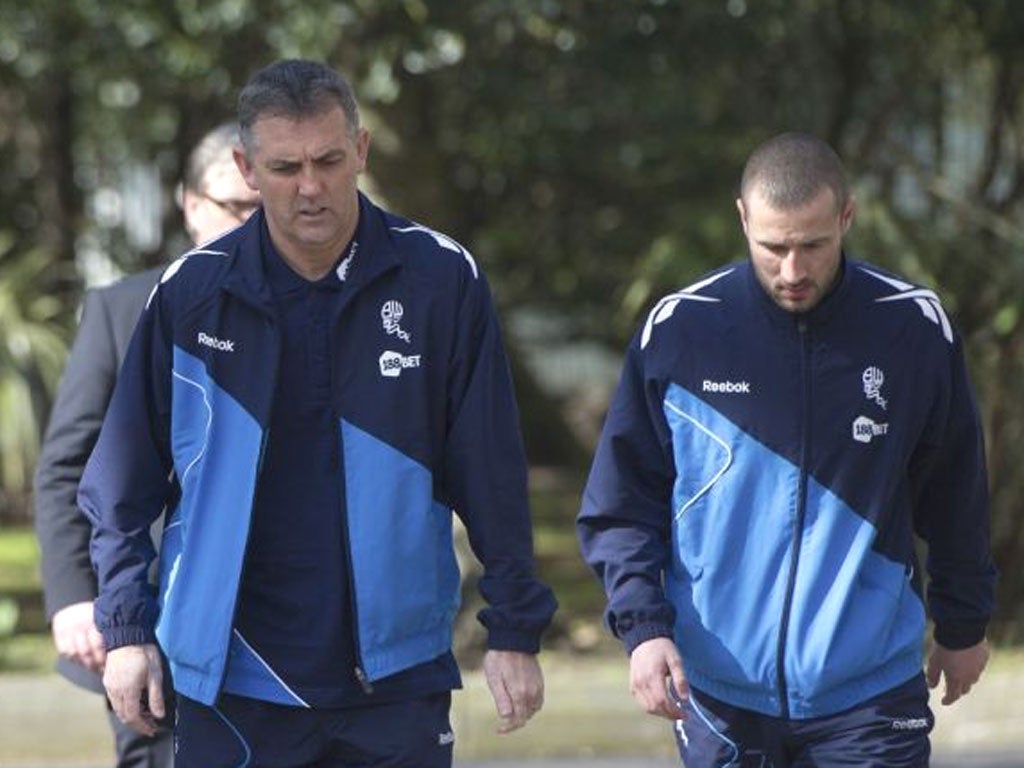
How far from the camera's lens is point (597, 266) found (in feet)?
41.5

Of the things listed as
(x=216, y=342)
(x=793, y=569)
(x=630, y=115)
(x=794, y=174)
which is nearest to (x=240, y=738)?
(x=216, y=342)

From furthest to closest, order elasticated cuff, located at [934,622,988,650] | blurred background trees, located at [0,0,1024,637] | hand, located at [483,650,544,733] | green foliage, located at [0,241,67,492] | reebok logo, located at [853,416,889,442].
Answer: green foliage, located at [0,241,67,492] < blurred background trees, located at [0,0,1024,637] < elasticated cuff, located at [934,622,988,650] < reebok logo, located at [853,416,889,442] < hand, located at [483,650,544,733]

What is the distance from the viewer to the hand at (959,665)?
5113 millimetres

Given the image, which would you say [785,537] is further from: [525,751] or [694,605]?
[525,751]

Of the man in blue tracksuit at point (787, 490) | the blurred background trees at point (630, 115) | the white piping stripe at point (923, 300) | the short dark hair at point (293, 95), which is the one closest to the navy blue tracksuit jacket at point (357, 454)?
the short dark hair at point (293, 95)

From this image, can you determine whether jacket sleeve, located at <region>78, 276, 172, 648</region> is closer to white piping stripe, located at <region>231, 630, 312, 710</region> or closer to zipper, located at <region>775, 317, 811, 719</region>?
white piping stripe, located at <region>231, 630, 312, 710</region>

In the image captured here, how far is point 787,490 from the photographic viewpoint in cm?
479

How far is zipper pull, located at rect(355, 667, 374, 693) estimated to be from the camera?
448 centimetres

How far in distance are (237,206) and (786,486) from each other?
5.77 ft

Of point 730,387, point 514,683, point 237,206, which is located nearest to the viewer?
point 514,683

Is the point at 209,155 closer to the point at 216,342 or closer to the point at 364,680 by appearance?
the point at 216,342

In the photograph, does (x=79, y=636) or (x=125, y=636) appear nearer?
(x=125, y=636)

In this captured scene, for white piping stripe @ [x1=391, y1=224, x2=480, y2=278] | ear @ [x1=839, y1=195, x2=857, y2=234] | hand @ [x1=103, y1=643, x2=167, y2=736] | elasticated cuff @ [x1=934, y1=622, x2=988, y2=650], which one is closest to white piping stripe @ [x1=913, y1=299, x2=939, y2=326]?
ear @ [x1=839, y1=195, x2=857, y2=234]

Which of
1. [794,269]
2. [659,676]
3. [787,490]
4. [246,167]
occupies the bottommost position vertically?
[659,676]
